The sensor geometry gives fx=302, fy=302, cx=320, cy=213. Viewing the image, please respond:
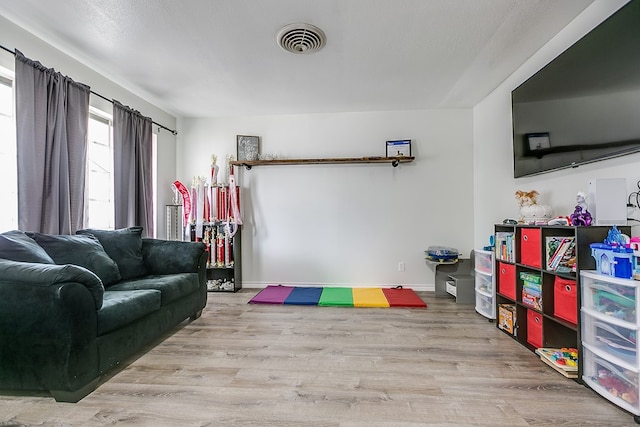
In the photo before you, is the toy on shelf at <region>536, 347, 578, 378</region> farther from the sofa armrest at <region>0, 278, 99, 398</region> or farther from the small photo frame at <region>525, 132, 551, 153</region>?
the sofa armrest at <region>0, 278, 99, 398</region>

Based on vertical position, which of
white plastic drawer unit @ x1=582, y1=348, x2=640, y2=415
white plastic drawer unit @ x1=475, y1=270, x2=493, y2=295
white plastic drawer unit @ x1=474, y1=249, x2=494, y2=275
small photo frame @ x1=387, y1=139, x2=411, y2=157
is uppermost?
small photo frame @ x1=387, y1=139, x2=411, y2=157

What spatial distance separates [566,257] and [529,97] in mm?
1450

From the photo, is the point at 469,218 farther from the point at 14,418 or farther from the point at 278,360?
the point at 14,418

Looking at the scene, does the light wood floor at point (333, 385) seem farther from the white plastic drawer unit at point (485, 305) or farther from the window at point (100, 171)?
the window at point (100, 171)

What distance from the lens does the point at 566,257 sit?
2.00m

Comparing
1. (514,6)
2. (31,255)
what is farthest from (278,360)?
(514,6)

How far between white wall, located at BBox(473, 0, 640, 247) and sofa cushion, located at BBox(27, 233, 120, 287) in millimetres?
3611

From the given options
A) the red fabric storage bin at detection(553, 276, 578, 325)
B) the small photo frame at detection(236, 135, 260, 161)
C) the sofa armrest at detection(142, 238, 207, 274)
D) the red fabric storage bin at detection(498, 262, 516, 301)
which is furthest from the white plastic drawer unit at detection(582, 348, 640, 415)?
the small photo frame at detection(236, 135, 260, 161)

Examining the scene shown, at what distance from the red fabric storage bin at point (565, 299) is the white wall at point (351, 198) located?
201cm

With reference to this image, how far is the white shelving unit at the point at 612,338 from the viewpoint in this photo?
4.87 feet

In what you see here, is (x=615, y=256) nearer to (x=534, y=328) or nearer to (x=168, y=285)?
(x=534, y=328)

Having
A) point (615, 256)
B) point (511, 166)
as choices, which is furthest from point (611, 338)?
point (511, 166)

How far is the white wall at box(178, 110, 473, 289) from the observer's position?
409 centimetres

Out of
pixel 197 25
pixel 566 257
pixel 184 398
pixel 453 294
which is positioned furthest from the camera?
pixel 453 294
